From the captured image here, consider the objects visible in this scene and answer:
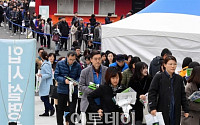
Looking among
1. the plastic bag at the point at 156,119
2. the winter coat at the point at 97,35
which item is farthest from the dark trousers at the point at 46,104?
the winter coat at the point at 97,35

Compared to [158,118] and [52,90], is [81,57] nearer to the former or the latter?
[52,90]

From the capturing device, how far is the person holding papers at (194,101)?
848 centimetres

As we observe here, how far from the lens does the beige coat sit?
8.62 meters

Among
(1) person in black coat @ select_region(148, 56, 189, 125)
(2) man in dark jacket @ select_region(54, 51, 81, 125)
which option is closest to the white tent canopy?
(2) man in dark jacket @ select_region(54, 51, 81, 125)

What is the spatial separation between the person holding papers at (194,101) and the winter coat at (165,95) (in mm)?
362

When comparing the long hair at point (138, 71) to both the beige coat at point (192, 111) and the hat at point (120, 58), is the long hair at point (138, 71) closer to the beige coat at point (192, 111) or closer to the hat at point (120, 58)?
the beige coat at point (192, 111)

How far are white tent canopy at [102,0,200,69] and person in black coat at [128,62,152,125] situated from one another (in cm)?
466

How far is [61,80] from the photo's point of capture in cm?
1029

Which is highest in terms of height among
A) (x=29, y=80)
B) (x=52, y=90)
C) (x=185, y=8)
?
(x=185, y=8)

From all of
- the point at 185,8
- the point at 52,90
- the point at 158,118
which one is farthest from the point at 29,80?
the point at 185,8

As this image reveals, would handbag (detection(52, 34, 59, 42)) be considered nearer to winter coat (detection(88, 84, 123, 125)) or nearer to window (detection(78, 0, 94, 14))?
window (detection(78, 0, 94, 14))

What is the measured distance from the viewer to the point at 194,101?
28.3 feet

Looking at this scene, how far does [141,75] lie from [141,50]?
5.44 meters

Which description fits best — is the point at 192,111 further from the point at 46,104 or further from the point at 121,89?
the point at 46,104
